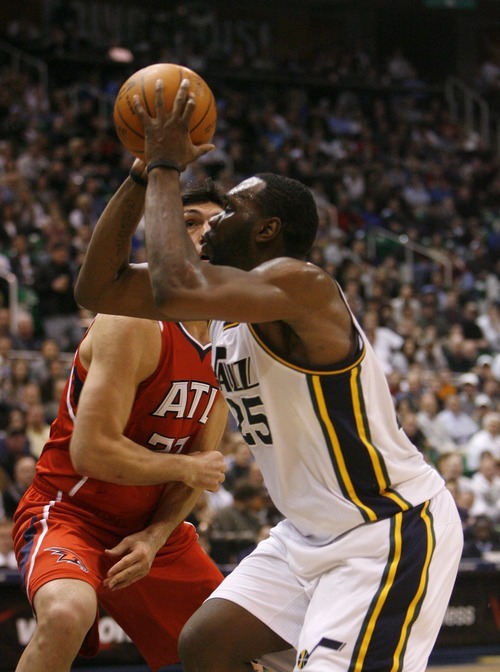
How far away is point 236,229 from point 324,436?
2.23 feet

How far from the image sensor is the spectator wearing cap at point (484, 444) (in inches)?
463

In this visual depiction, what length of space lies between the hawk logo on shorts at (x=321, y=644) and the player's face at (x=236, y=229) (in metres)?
1.14

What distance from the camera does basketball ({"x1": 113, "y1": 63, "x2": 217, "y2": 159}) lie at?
10.1 ft

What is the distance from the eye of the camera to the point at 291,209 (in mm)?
3150

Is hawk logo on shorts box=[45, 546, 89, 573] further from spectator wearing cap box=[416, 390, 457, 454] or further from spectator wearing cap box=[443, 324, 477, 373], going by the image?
spectator wearing cap box=[443, 324, 477, 373]

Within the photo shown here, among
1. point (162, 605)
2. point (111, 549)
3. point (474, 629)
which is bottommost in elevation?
point (474, 629)

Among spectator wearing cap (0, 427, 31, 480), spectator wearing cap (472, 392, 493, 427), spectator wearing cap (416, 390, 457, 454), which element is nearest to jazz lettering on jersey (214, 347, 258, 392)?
spectator wearing cap (0, 427, 31, 480)

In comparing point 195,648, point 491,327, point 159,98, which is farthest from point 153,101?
point 491,327

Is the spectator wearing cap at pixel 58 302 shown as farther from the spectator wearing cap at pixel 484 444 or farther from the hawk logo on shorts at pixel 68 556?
the hawk logo on shorts at pixel 68 556

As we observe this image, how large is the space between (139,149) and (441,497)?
1468 mm

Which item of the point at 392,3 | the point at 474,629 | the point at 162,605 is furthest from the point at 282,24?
the point at 162,605

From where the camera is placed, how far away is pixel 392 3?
24500mm

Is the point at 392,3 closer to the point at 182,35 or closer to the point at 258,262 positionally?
the point at 182,35

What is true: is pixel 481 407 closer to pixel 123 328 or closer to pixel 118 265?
pixel 123 328
